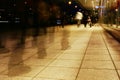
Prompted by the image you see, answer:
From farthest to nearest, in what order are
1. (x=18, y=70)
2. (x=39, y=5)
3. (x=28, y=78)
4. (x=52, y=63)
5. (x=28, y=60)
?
(x=39, y=5)
(x=28, y=60)
(x=52, y=63)
(x=18, y=70)
(x=28, y=78)

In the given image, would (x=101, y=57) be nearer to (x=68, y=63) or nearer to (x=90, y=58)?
(x=90, y=58)

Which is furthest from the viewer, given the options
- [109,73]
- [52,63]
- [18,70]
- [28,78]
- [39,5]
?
[39,5]

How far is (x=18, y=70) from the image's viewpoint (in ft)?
21.1

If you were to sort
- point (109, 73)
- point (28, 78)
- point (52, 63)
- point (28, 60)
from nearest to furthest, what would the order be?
point (28, 78) → point (109, 73) → point (52, 63) → point (28, 60)

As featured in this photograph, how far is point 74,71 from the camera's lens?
20.5 ft

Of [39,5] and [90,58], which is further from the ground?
[39,5]

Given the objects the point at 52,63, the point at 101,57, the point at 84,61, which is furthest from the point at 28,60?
the point at 101,57

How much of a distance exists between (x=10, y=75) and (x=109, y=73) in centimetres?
256

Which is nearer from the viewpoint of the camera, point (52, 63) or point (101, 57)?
point (52, 63)

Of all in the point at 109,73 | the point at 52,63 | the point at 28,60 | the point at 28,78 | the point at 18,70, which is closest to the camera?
the point at 28,78

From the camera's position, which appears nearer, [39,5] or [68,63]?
[68,63]

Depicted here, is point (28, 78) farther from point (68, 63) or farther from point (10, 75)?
point (68, 63)

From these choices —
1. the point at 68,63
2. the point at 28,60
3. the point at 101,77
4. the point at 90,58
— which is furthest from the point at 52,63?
the point at 101,77

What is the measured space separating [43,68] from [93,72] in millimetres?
1448
